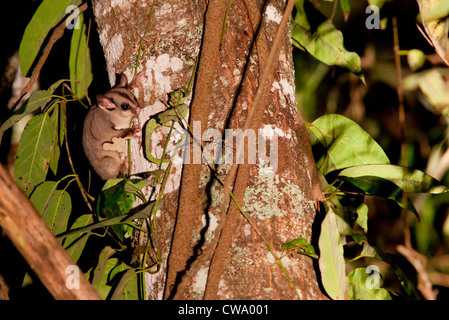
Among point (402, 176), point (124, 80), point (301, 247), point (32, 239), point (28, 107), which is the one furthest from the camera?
point (28, 107)

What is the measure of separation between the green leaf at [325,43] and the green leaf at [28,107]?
119 cm

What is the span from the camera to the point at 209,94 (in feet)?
5.12

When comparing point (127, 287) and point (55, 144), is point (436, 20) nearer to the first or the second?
point (127, 287)

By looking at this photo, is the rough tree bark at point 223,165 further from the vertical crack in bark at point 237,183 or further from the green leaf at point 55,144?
the green leaf at point 55,144

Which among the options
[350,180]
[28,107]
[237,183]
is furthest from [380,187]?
[28,107]

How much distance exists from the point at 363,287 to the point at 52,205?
1.30 meters

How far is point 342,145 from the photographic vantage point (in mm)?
2070

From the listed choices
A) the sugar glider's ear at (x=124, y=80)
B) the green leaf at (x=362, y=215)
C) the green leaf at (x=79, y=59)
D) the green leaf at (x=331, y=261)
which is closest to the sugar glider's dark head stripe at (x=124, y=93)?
the sugar glider's ear at (x=124, y=80)

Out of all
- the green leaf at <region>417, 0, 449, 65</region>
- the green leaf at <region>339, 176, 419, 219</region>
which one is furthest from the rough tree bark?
the green leaf at <region>417, 0, 449, 65</region>

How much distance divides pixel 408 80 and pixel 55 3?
7.59 feet

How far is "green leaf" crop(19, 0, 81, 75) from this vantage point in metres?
2.23

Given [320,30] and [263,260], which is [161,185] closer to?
[263,260]

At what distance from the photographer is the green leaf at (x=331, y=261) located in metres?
1.44
